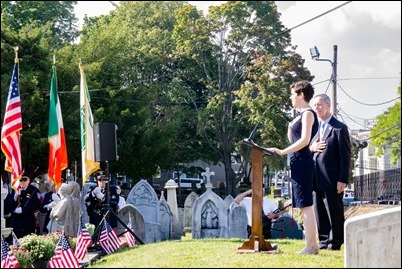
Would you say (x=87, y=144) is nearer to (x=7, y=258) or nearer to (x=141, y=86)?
(x=7, y=258)

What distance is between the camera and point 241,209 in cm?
1762

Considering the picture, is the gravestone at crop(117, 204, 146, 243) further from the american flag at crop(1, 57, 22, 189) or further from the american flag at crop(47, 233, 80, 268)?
the american flag at crop(47, 233, 80, 268)

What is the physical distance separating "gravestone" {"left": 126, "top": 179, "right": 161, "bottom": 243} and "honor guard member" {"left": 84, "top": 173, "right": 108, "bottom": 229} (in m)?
2.60

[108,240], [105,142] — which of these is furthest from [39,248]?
[105,142]

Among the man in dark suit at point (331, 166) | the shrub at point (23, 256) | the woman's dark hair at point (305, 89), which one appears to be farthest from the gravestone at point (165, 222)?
the woman's dark hair at point (305, 89)

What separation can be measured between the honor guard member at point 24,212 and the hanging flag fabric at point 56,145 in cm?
69

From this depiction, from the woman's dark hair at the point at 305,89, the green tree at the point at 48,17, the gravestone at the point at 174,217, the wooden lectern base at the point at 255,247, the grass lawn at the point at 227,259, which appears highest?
the green tree at the point at 48,17

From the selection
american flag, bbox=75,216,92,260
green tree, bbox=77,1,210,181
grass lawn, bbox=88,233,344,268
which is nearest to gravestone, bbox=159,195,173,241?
american flag, bbox=75,216,92,260

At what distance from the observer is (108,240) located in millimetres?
13297

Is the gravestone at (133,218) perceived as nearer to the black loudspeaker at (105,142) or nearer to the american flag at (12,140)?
the black loudspeaker at (105,142)

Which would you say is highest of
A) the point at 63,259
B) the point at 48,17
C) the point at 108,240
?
the point at 48,17

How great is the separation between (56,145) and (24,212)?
182 cm

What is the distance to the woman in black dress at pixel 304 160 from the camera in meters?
8.98

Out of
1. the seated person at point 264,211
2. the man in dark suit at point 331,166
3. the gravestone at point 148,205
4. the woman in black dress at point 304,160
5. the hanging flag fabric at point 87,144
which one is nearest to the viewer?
the woman in black dress at point 304,160
